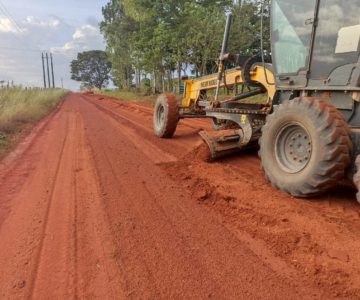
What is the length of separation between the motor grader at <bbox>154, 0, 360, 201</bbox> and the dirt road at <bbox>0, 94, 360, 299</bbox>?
366mm

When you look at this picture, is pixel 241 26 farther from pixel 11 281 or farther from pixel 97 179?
pixel 11 281

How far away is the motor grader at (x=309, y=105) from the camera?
3973 millimetres

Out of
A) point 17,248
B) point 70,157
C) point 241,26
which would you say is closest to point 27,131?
point 70,157

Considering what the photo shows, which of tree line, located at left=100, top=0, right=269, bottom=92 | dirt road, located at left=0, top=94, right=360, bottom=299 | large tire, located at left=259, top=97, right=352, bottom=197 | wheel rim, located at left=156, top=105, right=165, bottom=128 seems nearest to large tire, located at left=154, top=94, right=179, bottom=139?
wheel rim, located at left=156, top=105, right=165, bottom=128

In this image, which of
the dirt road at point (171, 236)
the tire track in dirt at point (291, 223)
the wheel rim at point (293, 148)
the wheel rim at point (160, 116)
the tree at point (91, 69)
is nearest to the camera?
the dirt road at point (171, 236)

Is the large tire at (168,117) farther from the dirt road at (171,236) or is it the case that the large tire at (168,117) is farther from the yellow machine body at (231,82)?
the dirt road at (171,236)

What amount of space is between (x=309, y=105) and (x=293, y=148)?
28.3 inches

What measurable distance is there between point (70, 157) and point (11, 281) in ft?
14.3

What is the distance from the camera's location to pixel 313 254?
306 centimetres

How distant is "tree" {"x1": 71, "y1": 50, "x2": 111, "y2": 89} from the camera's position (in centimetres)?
9762

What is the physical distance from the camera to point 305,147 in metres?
4.50

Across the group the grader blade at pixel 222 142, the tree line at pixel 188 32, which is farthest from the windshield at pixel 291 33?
the tree line at pixel 188 32

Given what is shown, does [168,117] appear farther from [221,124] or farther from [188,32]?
[188,32]

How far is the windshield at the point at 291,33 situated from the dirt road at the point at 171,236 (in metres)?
1.78
